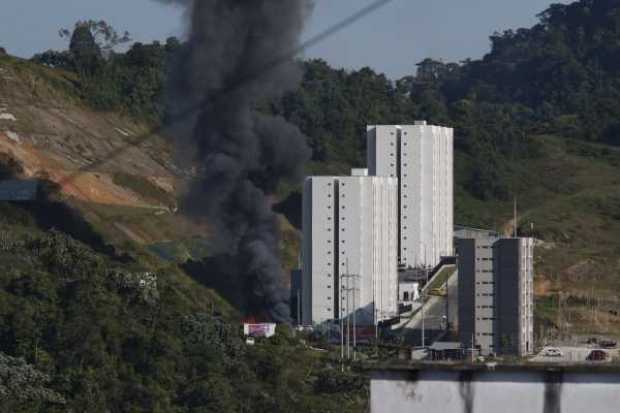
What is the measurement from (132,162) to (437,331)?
113 feet

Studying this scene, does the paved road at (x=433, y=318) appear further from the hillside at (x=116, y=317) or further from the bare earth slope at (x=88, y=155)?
the bare earth slope at (x=88, y=155)

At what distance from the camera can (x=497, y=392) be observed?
57.6ft

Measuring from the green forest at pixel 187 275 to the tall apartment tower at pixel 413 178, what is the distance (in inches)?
307

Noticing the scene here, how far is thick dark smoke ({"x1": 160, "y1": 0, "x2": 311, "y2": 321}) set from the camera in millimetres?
90812

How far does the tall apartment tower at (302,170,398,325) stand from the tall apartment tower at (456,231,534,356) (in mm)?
7995

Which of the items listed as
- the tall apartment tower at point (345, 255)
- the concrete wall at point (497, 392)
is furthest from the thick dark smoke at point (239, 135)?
the concrete wall at point (497, 392)

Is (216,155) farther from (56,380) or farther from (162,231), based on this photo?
(56,380)

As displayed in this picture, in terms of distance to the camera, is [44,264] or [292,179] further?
[292,179]

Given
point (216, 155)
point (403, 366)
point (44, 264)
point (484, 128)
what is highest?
point (484, 128)

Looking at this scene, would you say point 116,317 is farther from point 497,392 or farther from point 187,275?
point 497,392

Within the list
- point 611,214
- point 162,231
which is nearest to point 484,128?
point 611,214

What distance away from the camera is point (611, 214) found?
129 m

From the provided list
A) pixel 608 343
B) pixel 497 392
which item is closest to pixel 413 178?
pixel 608 343

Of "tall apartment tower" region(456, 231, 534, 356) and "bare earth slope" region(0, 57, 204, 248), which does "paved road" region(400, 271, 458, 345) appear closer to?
"tall apartment tower" region(456, 231, 534, 356)
